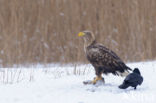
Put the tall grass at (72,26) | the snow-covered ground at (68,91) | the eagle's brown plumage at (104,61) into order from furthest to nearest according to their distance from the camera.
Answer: the tall grass at (72,26) → the eagle's brown plumage at (104,61) → the snow-covered ground at (68,91)

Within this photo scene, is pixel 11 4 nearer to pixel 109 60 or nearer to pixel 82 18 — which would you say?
pixel 82 18

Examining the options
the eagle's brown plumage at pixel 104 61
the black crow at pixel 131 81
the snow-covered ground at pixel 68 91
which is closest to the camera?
the snow-covered ground at pixel 68 91

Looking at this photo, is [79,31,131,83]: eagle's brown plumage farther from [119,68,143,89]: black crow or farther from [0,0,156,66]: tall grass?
[0,0,156,66]: tall grass

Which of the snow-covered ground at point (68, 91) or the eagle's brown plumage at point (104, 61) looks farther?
the eagle's brown plumage at point (104, 61)

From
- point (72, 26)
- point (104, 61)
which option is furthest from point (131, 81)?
point (72, 26)

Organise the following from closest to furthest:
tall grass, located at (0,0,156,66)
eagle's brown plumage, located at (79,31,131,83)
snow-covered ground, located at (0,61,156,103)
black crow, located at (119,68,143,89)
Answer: snow-covered ground, located at (0,61,156,103), black crow, located at (119,68,143,89), eagle's brown plumage, located at (79,31,131,83), tall grass, located at (0,0,156,66)

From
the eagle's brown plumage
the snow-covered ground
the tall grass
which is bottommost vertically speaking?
the snow-covered ground

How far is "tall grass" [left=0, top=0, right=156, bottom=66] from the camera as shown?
7977mm

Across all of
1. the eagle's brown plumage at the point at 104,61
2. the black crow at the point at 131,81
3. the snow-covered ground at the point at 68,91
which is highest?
the eagle's brown plumage at the point at 104,61

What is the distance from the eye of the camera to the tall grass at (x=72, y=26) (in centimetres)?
798

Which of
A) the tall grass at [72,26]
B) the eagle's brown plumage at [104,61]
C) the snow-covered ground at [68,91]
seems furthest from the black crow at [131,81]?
the tall grass at [72,26]

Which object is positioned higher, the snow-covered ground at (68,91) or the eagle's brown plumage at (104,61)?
the eagle's brown plumage at (104,61)

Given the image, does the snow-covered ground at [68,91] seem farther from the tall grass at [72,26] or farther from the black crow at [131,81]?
the tall grass at [72,26]

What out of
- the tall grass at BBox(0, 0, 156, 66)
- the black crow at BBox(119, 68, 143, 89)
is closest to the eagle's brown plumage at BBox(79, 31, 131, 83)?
the black crow at BBox(119, 68, 143, 89)
